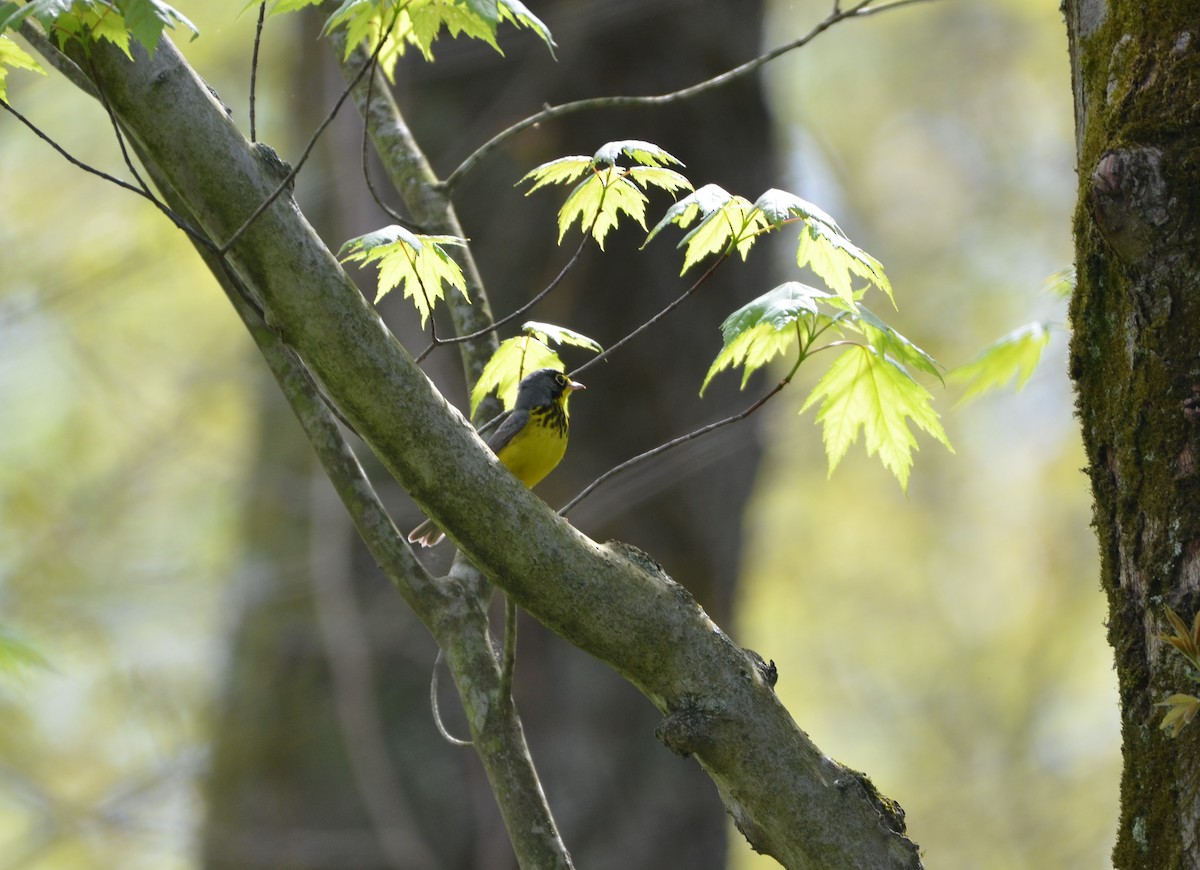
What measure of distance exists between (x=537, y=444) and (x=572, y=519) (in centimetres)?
160

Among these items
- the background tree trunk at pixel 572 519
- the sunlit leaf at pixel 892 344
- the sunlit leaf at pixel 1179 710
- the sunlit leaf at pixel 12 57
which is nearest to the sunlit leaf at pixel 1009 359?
the sunlit leaf at pixel 892 344

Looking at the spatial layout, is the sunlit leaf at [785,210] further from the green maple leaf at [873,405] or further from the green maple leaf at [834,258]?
the green maple leaf at [873,405]

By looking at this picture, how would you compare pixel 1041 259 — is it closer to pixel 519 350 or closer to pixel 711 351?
pixel 711 351

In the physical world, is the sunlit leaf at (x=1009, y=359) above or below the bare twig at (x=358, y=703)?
above

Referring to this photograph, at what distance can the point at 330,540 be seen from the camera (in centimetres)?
571

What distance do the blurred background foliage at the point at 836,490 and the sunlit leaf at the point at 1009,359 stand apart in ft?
17.7

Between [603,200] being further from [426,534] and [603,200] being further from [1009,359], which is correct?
[426,534]

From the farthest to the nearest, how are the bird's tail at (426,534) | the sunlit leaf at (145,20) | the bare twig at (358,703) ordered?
the bare twig at (358,703) → the bird's tail at (426,534) → the sunlit leaf at (145,20)

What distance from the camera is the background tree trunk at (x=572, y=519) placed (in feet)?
18.3

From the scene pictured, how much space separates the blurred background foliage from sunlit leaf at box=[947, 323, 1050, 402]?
5.39m

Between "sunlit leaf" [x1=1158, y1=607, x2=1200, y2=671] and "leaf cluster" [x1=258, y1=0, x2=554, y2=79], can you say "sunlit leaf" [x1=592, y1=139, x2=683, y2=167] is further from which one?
"sunlit leaf" [x1=1158, y1=607, x2=1200, y2=671]

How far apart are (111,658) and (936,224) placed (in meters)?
10.9

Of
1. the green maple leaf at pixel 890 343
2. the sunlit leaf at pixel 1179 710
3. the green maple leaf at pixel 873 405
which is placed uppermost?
the green maple leaf at pixel 873 405

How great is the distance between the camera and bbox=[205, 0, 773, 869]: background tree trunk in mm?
5566
